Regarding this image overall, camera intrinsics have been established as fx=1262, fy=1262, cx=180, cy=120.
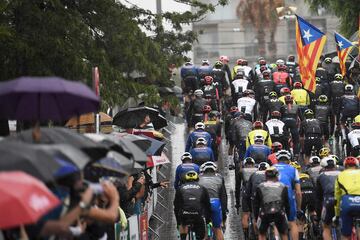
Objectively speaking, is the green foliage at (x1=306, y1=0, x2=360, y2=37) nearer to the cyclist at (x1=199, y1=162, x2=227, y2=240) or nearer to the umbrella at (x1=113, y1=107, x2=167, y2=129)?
the umbrella at (x1=113, y1=107, x2=167, y2=129)

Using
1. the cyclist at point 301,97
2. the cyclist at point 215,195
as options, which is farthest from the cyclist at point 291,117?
the cyclist at point 215,195

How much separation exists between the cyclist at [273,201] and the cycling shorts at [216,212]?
172 cm

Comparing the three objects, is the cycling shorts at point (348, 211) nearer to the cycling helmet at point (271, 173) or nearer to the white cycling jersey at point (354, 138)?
the cycling helmet at point (271, 173)

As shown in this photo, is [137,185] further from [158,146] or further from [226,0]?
[226,0]

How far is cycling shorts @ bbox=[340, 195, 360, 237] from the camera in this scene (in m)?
18.9

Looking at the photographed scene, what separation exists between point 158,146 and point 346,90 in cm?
1151

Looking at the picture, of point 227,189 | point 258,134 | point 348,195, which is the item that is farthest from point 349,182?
point 227,189

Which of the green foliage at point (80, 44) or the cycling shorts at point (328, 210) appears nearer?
the cycling shorts at point (328, 210)

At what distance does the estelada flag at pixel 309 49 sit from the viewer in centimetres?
3244

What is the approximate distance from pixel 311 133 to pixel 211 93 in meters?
4.80

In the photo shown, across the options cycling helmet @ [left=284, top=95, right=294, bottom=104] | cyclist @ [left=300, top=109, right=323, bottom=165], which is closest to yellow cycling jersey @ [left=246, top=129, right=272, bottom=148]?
cyclist @ [left=300, top=109, right=323, bottom=165]

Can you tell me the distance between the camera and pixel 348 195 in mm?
18891

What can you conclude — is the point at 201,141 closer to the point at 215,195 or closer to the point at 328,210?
the point at 215,195

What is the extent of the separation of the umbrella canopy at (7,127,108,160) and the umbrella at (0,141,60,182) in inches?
36.8
